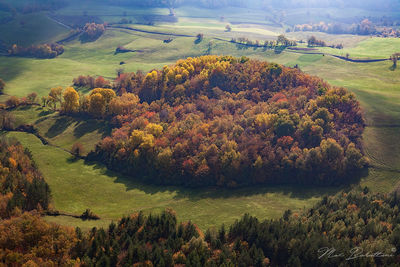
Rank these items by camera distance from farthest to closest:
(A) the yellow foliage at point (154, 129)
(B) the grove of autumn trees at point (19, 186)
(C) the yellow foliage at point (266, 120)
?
(A) the yellow foliage at point (154, 129), (C) the yellow foliage at point (266, 120), (B) the grove of autumn trees at point (19, 186)

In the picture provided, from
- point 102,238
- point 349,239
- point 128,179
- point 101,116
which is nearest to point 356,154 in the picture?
point 349,239

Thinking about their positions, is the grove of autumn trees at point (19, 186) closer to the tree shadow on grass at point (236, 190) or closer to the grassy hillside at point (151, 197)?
the grassy hillside at point (151, 197)

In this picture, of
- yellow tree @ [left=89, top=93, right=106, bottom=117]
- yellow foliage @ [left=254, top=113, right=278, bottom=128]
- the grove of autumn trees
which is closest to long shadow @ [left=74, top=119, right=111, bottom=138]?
yellow tree @ [left=89, top=93, right=106, bottom=117]

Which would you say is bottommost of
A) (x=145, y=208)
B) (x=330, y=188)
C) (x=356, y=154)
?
(x=145, y=208)

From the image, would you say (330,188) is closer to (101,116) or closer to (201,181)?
(201,181)

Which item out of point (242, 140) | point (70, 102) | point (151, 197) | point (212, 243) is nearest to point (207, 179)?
point (151, 197)

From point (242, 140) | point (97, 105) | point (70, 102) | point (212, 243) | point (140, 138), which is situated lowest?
point (212, 243)

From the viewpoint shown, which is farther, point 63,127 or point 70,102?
point 70,102

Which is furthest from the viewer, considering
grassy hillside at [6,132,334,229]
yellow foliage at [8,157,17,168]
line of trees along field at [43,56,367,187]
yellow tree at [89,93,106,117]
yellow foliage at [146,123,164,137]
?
yellow tree at [89,93,106,117]

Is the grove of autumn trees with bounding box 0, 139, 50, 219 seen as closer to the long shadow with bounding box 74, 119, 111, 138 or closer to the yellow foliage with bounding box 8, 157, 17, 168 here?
the yellow foliage with bounding box 8, 157, 17, 168

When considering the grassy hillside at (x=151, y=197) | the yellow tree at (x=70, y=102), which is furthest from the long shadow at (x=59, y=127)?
the grassy hillside at (x=151, y=197)

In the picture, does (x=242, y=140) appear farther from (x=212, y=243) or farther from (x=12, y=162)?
(x=12, y=162)
